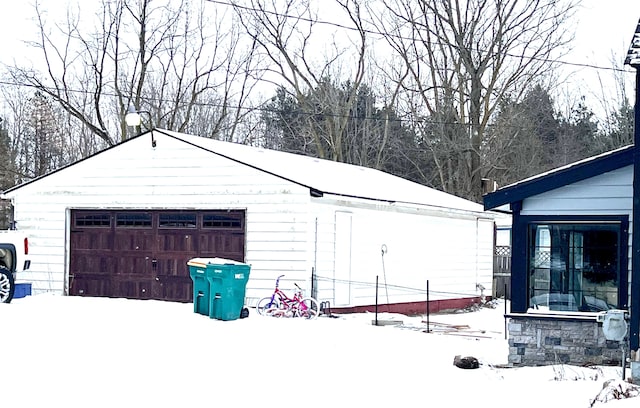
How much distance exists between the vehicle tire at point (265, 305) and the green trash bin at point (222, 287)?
4.94 feet

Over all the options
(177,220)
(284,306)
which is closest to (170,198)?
(177,220)

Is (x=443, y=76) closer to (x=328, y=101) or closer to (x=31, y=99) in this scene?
(x=328, y=101)

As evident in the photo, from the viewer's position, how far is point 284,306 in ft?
55.3

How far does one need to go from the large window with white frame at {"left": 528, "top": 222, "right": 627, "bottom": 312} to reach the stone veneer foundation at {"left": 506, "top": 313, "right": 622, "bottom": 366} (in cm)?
24

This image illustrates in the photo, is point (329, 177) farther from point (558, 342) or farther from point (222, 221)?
point (558, 342)

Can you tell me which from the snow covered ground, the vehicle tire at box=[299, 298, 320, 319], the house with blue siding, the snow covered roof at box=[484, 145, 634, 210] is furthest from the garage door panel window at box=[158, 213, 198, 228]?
the house with blue siding

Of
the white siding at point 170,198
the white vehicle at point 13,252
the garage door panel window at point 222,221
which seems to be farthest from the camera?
the garage door panel window at point 222,221

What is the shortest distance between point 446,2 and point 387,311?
18.7 meters

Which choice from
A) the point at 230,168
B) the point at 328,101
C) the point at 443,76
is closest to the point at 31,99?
the point at 328,101

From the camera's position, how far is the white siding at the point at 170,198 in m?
18.0

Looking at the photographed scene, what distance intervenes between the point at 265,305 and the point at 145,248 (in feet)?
13.1

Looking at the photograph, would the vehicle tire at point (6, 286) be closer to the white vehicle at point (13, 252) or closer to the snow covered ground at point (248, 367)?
the white vehicle at point (13, 252)

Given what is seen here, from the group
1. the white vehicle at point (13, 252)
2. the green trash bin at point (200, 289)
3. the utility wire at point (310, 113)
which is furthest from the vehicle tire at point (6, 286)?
the utility wire at point (310, 113)

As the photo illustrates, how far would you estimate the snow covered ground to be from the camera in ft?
30.1
